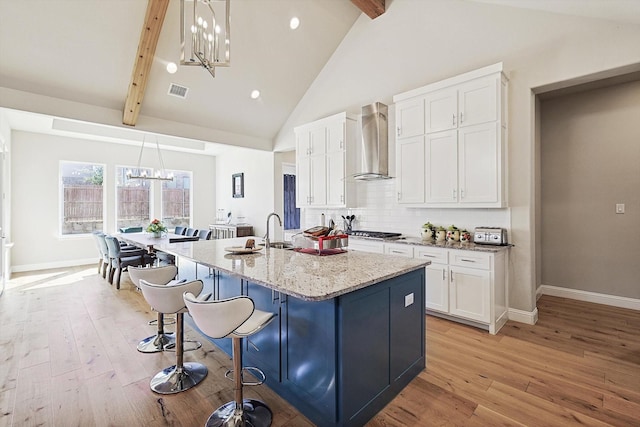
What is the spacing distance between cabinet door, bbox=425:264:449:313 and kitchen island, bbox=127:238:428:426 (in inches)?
43.2

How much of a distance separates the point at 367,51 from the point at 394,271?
3976mm

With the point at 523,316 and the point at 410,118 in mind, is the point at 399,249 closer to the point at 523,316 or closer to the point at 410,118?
the point at 523,316

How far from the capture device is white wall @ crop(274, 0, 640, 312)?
2871mm

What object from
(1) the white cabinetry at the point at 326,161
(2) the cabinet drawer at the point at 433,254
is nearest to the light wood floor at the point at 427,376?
(2) the cabinet drawer at the point at 433,254

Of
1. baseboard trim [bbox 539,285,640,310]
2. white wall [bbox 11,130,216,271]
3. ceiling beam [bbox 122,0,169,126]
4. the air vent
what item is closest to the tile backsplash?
baseboard trim [bbox 539,285,640,310]

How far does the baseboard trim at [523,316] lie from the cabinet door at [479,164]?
1277 mm

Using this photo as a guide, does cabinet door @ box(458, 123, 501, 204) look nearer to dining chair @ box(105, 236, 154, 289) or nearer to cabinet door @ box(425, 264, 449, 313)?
cabinet door @ box(425, 264, 449, 313)

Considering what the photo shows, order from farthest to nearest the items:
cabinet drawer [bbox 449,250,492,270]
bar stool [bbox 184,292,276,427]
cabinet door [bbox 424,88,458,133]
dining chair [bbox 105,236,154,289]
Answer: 1. dining chair [bbox 105,236,154,289]
2. cabinet door [bbox 424,88,458,133]
3. cabinet drawer [bbox 449,250,492,270]
4. bar stool [bbox 184,292,276,427]

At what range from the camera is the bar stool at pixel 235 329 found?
1.56 meters

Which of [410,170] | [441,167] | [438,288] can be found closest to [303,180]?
[410,170]

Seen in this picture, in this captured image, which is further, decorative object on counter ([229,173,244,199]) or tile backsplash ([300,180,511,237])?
decorative object on counter ([229,173,244,199])

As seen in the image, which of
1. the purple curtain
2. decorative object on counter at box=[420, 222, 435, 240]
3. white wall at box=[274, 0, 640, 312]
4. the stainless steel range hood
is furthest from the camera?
the purple curtain

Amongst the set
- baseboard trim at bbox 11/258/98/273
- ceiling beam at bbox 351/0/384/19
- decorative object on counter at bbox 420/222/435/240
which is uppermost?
ceiling beam at bbox 351/0/384/19

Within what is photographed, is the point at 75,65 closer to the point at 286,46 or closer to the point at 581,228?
the point at 286,46
